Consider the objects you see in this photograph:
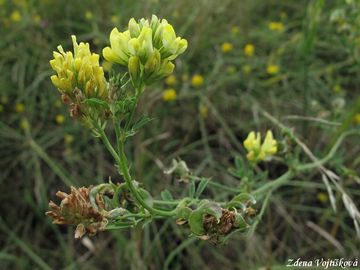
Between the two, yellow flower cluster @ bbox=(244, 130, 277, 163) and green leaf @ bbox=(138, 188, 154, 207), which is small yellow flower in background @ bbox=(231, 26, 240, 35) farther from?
green leaf @ bbox=(138, 188, 154, 207)

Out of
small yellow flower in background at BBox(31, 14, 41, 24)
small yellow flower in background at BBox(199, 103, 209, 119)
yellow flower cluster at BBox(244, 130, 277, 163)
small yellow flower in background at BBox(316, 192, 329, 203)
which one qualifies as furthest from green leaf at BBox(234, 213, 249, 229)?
small yellow flower in background at BBox(31, 14, 41, 24)

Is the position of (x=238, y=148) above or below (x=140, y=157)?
below

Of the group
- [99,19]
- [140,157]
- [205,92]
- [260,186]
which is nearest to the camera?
[260,186]

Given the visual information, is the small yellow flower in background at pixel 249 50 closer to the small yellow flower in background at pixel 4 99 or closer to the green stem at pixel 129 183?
the small yellow flower in background at pixel 4 99

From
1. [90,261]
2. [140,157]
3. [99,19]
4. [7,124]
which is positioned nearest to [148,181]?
[140,157]

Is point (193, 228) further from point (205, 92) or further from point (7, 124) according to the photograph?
point (7, 124)

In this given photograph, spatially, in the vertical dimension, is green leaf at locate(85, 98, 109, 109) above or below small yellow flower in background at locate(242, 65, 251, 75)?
above
